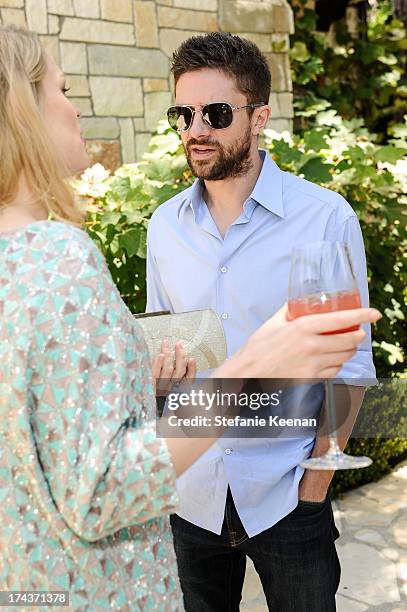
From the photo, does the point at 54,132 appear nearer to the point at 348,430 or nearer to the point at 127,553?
the point at 127,553

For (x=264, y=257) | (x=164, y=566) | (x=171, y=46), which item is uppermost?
(x=171, y=46)

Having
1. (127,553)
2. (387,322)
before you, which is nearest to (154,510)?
(127,553)

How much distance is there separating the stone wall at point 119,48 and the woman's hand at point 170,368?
4.17 meters

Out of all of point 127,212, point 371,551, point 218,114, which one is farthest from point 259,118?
point 371,551

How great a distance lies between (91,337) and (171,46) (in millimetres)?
5456

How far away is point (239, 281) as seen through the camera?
192 cm

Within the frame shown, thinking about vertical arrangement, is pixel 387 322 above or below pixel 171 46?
below

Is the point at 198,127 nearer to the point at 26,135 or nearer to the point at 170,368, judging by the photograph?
the point at 170,368

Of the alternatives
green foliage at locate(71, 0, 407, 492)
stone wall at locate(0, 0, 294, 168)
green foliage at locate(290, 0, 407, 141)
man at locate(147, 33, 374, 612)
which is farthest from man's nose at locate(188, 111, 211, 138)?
green foliage at locate(290, 0, 407, 141)

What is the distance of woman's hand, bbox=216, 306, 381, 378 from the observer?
3.28 ft

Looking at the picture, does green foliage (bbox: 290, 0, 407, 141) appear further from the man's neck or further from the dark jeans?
the dark jeans

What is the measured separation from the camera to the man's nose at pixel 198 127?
2.04m

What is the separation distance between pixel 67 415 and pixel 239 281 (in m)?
0.97

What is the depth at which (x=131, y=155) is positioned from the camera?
579 centimetres
